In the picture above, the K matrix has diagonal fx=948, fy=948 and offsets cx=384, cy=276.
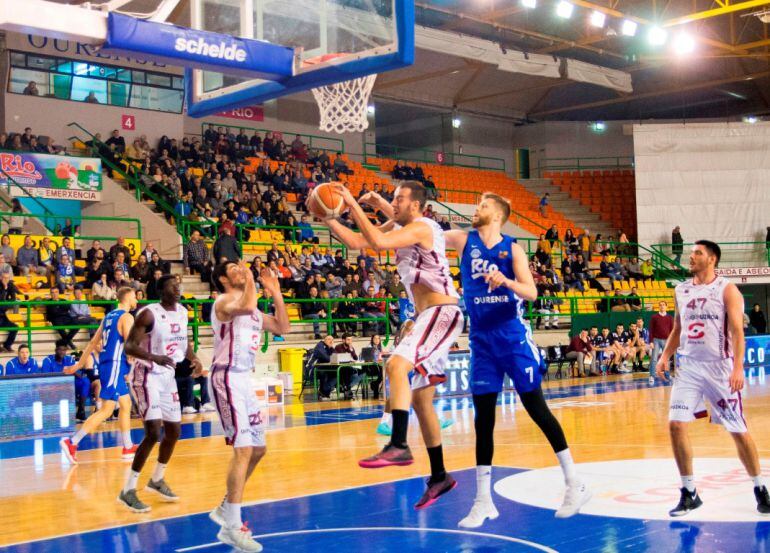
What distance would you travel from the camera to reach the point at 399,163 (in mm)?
35062

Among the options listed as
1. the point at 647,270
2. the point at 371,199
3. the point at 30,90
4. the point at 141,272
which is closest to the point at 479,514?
the point at 371,199

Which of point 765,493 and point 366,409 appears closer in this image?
point 765,493

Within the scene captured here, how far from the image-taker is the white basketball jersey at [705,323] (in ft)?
22.9

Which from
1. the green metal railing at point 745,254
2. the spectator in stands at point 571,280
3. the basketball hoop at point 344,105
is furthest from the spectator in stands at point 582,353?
the basketball hoop at point 344,105

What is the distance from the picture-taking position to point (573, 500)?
6.24 meters

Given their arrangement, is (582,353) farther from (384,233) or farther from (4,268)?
(384,233)

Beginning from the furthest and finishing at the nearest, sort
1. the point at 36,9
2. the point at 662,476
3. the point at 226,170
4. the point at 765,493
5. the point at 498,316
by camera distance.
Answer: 1. the point at 226,170
2. the point at 662,476
3. the point at 36,9
4. the point at 765,493
5. the point at 498,316

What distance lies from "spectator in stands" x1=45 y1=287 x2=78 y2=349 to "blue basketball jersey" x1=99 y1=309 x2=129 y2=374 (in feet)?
16.3

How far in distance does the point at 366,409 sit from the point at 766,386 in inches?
328

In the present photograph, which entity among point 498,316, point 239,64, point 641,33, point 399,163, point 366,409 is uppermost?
point 641,33

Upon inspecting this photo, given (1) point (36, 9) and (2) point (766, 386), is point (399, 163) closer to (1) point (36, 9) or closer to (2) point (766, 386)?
(2) point (766, 386)

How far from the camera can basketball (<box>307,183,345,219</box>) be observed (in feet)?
18.9

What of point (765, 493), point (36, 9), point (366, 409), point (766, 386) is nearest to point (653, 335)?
point (766, 386)

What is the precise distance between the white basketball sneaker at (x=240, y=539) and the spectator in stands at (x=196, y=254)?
1461cm
